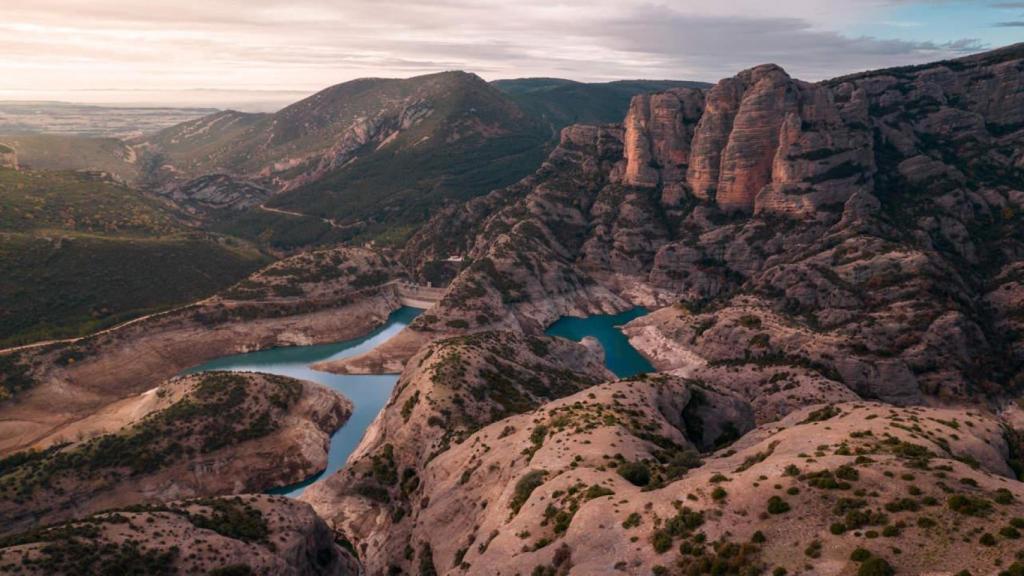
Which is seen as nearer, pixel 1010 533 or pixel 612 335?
pixel 1010 533

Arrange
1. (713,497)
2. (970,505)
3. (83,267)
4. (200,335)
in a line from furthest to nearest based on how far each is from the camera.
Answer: (83,267), (200,335), (713,497), (970,505)

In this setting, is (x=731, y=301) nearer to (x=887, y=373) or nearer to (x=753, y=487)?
(x=887, y=373)

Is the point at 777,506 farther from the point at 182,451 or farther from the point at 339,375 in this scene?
the point at 339,375

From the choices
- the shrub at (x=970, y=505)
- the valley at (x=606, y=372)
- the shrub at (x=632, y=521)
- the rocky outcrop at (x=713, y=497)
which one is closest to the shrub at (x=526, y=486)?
the rocky outcrop at (x=713, y=497)

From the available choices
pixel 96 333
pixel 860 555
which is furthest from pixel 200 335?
pixel 860 555

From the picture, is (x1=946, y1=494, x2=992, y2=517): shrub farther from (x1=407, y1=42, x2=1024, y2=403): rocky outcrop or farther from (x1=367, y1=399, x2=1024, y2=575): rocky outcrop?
(x1=407, y1=42, x2=1024, y2=403): rocky outcrop

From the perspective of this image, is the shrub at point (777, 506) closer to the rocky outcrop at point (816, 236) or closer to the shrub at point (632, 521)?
the shrub at point (632, 521)

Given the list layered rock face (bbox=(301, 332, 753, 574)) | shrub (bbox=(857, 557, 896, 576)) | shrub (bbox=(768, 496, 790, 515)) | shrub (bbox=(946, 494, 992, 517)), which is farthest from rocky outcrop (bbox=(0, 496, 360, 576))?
shrub (bbox=(946, 494, 992, 517))
